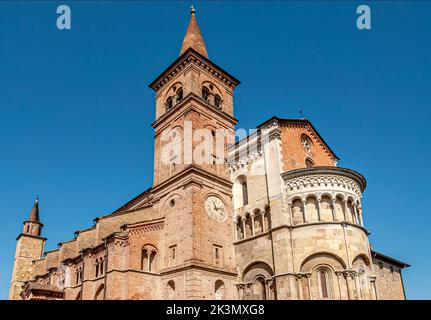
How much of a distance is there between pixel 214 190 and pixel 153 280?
751 cm

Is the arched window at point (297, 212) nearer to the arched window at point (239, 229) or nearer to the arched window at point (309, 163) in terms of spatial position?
the arched window at point (239, 229)

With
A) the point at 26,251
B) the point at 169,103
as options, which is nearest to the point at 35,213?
the point at 26,251

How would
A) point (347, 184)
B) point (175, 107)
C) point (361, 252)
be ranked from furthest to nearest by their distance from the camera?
point (175, 107)
point (347, 184)
point (361, 252)

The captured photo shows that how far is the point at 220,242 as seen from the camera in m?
25.7

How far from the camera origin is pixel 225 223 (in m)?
26.9

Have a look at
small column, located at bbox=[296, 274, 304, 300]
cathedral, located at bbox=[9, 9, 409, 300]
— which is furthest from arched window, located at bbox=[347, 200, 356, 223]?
small column, located at bbox=[296, 274, 304, 300]

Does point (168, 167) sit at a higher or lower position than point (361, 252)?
higher

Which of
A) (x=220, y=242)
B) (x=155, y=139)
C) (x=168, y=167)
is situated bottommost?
(x=220, y=242)

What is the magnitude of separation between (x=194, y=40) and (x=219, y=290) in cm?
2251

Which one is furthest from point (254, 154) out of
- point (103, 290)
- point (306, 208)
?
point (103, 290)

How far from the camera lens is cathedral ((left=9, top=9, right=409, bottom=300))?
22.5m

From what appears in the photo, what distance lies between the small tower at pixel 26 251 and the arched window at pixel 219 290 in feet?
119

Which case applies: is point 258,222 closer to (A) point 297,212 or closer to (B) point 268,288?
(A) point 297,212
